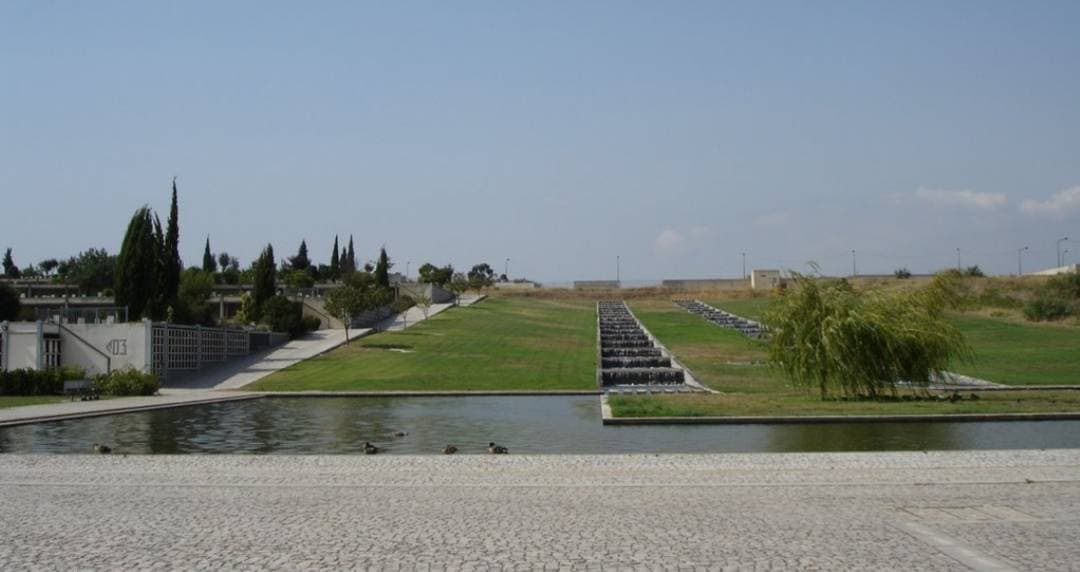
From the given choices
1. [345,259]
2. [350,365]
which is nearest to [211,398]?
[350,365]

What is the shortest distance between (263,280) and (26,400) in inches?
1134

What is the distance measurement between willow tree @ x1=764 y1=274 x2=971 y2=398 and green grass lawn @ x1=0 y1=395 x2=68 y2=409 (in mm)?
A: 22311

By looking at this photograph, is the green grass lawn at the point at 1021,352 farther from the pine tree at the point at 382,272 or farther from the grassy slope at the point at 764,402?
the pine tree at the point at 382,272

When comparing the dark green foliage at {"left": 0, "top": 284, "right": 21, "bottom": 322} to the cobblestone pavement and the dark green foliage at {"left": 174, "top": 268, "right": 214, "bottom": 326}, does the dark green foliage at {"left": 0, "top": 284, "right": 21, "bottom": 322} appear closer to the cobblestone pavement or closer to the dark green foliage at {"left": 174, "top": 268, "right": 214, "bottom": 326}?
the dark green foliage at {"left": 174, "top": 268, "right": 214, "bottom": 326}

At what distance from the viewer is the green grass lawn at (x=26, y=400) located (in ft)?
95.1

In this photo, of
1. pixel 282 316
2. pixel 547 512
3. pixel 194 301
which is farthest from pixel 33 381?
pixel 547 512

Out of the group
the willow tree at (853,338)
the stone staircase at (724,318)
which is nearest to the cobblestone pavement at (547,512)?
the willow tree at (853,338)

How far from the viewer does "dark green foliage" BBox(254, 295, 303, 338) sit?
5475cm

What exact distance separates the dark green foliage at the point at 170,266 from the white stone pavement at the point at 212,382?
5.19 meters

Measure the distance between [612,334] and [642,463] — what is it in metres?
43.5

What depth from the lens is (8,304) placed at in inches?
2173

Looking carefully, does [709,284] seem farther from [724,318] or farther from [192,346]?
[192,346]

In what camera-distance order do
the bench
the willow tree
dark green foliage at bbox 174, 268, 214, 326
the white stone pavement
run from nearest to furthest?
the white stone pavement → the willow tree → the bench → dark green foliage at bbox 174, 268, 214, 326

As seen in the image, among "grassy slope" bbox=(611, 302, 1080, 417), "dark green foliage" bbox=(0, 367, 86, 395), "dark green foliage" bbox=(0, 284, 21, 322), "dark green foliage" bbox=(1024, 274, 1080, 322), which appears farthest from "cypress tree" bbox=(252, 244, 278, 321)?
"dark green foliage" bbox=(1024, 274, 1080, 322)
